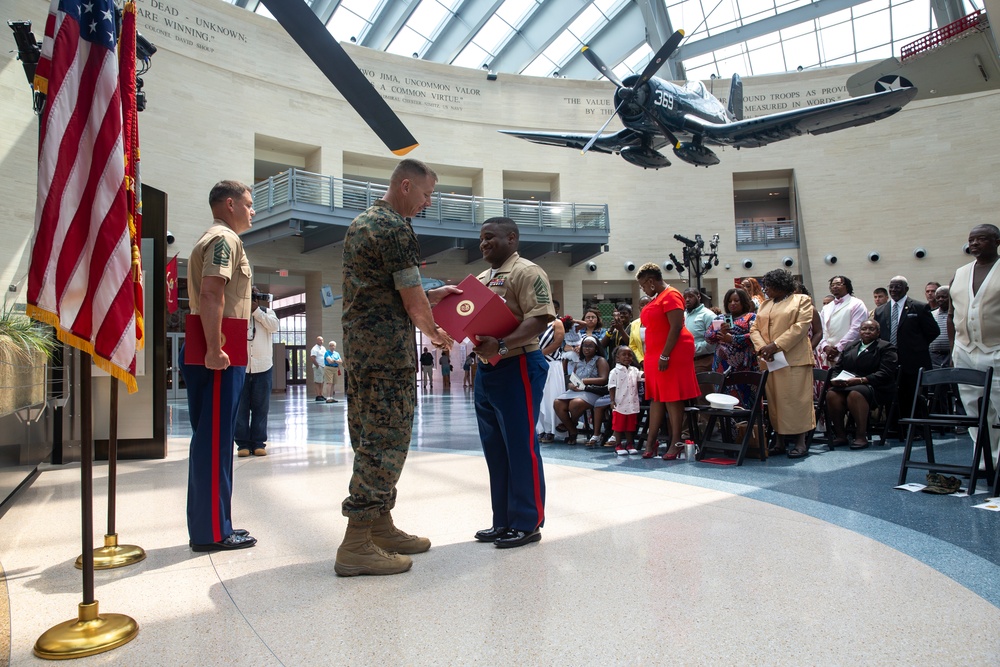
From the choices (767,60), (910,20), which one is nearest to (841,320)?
(910,20)

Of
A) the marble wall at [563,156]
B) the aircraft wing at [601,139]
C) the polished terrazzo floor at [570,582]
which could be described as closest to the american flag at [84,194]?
the polished terrazzo floor at [570,582]

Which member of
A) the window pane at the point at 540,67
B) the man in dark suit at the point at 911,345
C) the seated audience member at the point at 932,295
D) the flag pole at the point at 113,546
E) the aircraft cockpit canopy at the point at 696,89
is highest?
the window pane at the point at 540,67

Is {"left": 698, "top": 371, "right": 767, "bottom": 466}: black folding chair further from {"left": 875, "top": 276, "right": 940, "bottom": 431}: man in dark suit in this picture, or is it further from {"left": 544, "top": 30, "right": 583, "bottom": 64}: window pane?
{"left": 544, "top": 30, "right": 583, "bottom": 64}: window pane

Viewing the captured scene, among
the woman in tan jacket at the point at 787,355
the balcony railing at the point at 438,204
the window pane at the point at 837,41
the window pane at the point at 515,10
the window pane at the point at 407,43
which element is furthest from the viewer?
the window pane at the point at 837,41

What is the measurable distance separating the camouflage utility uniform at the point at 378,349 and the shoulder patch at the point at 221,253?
0.62 m

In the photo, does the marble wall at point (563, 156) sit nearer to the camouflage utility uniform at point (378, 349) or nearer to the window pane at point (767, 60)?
the window pane at point (767, 60)

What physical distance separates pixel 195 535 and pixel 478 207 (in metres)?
17.5

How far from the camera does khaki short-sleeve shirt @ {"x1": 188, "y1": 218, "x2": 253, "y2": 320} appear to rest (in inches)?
110

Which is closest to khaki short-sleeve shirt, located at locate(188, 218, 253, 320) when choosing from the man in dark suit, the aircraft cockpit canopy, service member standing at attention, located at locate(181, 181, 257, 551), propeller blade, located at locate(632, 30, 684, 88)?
service member standing at attention, located at locate(181, 181, 257, 551)

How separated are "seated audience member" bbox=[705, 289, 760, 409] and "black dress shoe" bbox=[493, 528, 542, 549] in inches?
145

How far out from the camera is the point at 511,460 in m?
2.95

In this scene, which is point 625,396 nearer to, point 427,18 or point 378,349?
point 378,349

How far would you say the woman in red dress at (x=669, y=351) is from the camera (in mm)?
5461

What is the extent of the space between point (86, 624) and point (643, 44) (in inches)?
1015
